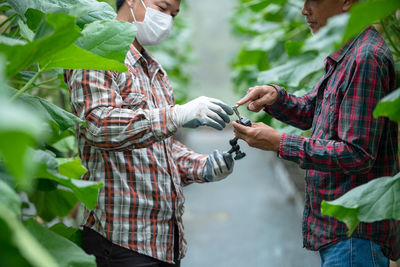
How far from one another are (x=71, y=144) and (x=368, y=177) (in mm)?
1421

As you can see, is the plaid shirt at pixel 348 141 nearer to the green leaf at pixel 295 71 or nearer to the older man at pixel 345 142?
the older man at pixel 345 142

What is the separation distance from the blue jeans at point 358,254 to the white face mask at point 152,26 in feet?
3.17

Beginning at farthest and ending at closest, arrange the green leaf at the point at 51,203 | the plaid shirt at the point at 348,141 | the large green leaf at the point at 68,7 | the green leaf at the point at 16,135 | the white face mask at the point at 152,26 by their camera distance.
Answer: the green leaf at the point at 51,203 < the white face mask at the point at 152,26 < the plaid shirt at the point at 348,141 < the large green leaf at the point at 68,7 < the green leaf at the point at 16,135

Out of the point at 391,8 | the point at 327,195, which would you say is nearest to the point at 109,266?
the point at 327,195

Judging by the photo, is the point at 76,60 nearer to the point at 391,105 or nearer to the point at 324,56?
the point at 391,105

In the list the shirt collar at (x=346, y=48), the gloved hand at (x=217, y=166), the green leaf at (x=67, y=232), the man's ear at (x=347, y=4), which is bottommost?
the green leaf at (x=67, y=232)

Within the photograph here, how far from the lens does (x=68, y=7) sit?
1.38 meters

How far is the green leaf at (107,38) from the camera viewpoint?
1192mm

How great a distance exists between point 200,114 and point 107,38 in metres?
0.38

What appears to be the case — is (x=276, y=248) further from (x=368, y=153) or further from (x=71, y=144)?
(x=368, y=153)

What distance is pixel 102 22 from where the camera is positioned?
124 cm

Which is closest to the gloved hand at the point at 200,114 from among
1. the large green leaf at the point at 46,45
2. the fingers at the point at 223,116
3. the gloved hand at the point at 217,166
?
the fingers at the point at 223,116

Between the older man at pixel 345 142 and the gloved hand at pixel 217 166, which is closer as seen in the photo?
the older man at pixel 345 142

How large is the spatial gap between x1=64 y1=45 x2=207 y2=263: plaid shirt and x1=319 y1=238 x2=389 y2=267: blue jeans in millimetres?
538
